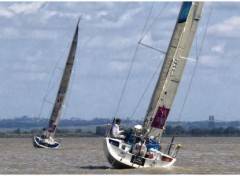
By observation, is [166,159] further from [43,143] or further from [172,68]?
[43,143]

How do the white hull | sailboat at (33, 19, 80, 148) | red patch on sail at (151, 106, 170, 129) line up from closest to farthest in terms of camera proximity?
the white hull
red patch on sail at (151, 106, 170, 129)
sailboat at (33, 19, 80, 148)

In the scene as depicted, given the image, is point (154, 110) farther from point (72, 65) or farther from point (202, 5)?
point (72, 65)

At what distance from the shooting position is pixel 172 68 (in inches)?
1678

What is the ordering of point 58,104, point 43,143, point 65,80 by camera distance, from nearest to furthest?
point 65,80 < point 58,104 < point 43,143

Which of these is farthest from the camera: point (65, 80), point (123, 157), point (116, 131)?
point (65, 80)

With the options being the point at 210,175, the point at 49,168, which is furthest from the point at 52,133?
the point at 210,175

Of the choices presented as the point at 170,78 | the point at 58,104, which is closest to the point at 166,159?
the point at 170,78

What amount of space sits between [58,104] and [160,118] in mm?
35853

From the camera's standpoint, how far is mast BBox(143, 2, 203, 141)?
1674 inches

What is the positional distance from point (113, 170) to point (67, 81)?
1437 inches

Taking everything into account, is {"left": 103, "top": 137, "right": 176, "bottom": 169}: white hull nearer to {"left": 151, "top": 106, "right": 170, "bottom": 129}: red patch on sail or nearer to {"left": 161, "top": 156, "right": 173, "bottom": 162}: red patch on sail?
{"left": 161, "top": 156, "right": 173, "bottom": 162}: red patch on sail

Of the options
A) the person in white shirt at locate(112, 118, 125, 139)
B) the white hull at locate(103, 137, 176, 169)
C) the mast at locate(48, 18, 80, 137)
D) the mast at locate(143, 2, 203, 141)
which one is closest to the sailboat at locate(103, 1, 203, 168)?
the mast at locate(143, 2, 203, 141)

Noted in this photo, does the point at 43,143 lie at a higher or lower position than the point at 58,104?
lower

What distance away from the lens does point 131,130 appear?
4178 cm
